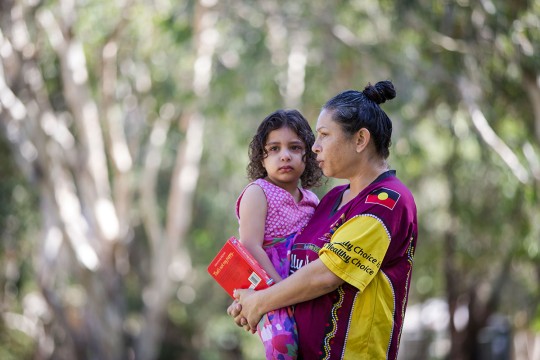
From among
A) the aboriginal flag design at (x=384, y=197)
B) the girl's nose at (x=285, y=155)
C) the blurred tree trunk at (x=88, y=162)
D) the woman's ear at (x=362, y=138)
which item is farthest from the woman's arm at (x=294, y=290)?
the blurred tree trunk at (x=88, y=162)

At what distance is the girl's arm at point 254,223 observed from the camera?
3.53 m

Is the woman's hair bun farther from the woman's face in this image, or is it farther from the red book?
the red book

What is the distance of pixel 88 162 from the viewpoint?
14133 millimetres

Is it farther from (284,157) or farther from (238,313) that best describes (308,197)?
(238,313)

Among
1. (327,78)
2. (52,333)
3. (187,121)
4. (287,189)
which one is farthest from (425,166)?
(287,189)

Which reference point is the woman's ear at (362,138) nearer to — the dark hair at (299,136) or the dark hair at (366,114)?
the dark hair at (366,114)

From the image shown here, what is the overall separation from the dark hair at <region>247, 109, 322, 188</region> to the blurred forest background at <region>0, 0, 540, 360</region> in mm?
7247

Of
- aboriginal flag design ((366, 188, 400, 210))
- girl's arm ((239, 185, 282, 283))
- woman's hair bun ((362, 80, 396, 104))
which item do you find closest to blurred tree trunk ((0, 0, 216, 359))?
girl's arm ((239, 185, 282, 283))

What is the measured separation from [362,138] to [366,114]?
0.08 metres

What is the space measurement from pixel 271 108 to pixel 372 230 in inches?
498

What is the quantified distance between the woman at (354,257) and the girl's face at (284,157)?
29 cm

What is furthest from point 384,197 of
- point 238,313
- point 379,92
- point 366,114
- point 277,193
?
point 238,313

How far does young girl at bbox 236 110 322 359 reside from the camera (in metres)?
3.58

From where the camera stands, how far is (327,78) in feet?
50.9
